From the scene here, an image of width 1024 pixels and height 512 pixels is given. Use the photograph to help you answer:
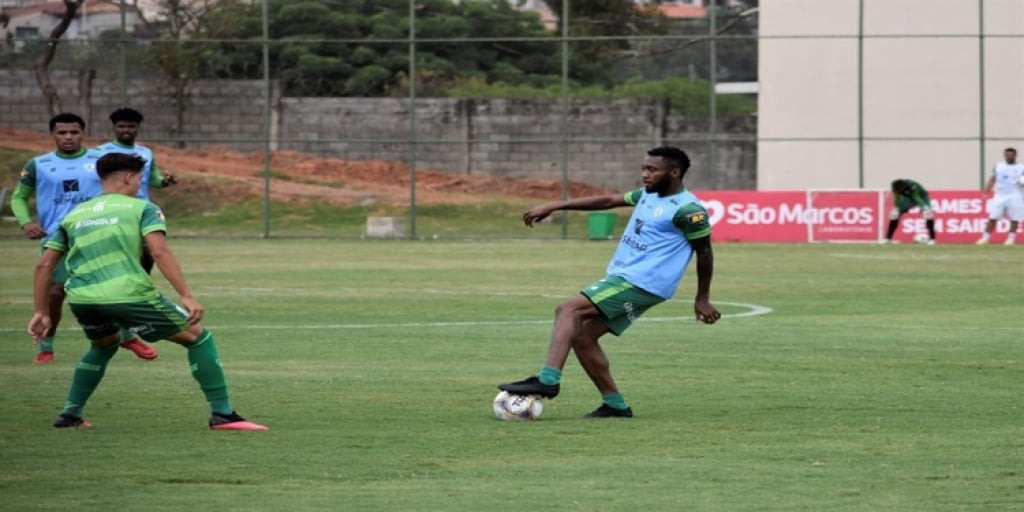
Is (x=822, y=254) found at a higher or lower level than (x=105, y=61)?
lower

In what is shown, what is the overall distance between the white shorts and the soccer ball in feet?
100

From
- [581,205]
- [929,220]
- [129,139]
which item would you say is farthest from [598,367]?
[929,220]

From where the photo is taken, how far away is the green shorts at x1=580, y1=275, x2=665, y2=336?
12156 millimetres

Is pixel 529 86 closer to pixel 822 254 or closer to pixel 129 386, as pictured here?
pixel 822 254

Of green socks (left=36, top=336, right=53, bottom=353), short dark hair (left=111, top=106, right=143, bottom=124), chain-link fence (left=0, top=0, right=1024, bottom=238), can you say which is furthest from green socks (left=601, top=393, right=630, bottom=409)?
chain-link fence (left=0, top=0, right=1024, bottom=238)

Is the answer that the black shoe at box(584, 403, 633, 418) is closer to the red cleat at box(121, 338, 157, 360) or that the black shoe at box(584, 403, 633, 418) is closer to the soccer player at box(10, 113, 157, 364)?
the red cleat at box(121, 338, 157, 360)

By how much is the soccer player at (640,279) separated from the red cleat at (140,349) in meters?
5.28

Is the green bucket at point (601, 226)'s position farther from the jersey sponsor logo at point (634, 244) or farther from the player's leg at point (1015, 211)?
the jersey sponsor logo at point (634, 244)

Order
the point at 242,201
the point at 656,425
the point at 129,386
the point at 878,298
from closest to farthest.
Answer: the point at 656,425 < the point at 129,386 < the point at 878,298 < the point at 242,201

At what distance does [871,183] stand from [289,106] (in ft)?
52.1

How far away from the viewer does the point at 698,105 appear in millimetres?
50438

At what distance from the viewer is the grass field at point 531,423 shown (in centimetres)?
916

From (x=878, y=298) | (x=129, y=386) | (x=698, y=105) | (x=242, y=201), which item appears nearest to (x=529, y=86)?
(x=698, y=105)

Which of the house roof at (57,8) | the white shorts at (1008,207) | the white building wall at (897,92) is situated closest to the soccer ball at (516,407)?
the white shorts at (1008,207)
